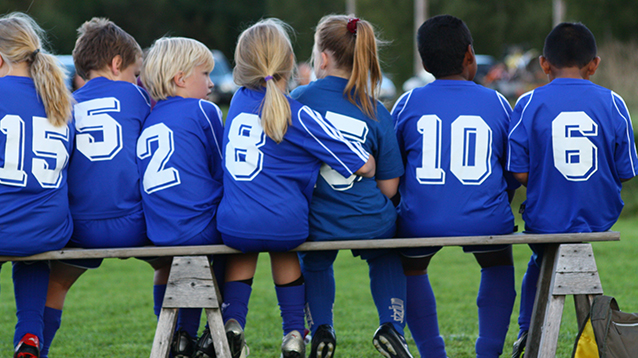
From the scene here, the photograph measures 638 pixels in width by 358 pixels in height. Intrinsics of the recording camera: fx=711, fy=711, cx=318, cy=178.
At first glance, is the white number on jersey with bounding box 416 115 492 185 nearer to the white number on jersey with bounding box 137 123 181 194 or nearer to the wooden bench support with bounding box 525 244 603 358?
the wooden bench support with bounding box 525 244 603 358

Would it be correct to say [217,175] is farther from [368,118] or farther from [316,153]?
[368,118]

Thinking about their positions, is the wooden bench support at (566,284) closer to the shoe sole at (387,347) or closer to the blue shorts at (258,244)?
the shoe sole at (387,347)

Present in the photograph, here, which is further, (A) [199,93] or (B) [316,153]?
(A) [199,93]

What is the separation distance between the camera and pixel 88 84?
135 inches

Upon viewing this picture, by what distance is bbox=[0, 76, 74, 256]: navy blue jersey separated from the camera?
10.1 feet

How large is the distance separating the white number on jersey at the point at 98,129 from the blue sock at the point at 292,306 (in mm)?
1020

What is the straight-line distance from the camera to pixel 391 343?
3.13 meters

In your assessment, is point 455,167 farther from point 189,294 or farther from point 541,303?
point 189,294

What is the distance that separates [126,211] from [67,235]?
279 millimetres

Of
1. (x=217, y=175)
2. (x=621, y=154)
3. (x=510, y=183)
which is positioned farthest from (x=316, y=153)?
(x=621, y=154)

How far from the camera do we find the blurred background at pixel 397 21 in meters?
22.5

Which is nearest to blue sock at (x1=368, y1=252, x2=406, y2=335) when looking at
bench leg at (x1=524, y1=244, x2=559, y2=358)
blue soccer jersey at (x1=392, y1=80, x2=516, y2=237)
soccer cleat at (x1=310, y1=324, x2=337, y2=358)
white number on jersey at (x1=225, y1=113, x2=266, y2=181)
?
blue soccer jersey at (x1=392, y1=80, x2=516, y2=237)

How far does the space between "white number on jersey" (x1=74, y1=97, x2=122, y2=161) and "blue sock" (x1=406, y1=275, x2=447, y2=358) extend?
1.58 m

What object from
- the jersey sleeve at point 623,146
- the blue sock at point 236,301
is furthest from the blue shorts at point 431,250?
the blue sock at point 236,301
